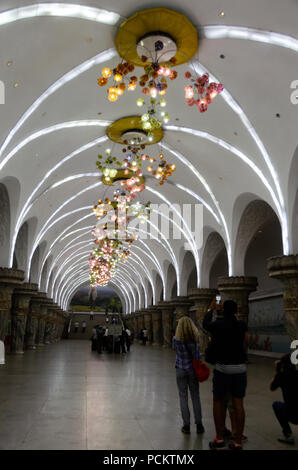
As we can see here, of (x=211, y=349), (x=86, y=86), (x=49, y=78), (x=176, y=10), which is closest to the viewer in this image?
(x=211, y=349)

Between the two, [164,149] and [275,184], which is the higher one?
[164,149]

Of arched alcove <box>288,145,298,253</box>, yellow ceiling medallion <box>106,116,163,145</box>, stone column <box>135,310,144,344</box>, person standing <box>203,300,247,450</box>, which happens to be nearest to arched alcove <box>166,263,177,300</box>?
stone column <box>135,310,144,344</box>

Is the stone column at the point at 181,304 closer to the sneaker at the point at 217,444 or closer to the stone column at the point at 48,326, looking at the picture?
the stone column at the point at 48,326

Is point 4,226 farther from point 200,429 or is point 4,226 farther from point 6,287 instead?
point 200,429

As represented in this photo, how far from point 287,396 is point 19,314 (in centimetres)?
1568

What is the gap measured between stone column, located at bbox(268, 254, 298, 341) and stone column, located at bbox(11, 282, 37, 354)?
39.0 feet

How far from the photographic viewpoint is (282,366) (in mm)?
4770

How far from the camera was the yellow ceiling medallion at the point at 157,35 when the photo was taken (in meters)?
7.80

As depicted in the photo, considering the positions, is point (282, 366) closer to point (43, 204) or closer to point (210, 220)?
point (210, 220)

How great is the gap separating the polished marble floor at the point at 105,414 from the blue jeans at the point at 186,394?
0.22 metres

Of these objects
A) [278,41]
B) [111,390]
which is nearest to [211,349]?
[111,390]

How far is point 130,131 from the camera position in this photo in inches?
520

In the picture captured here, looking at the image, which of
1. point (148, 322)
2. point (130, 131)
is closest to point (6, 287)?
point (130, 131)
